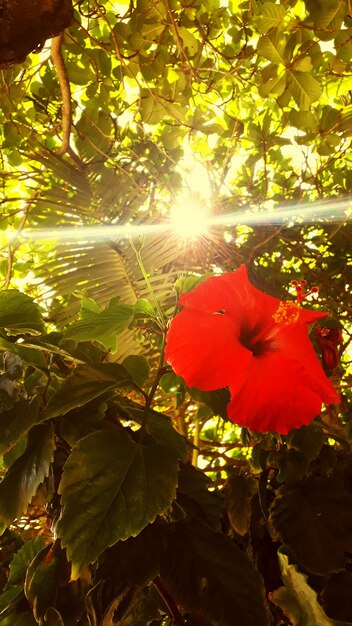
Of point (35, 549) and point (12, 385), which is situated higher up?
point (12, 385)

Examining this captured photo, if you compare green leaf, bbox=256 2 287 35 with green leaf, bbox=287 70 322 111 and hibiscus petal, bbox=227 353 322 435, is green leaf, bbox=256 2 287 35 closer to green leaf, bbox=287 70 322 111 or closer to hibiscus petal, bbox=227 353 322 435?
green leaf, bbox=287 70 322 111

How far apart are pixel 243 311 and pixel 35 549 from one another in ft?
1.68

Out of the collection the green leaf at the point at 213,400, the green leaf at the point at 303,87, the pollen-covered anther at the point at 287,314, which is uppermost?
the green leaf at the point at 303,87

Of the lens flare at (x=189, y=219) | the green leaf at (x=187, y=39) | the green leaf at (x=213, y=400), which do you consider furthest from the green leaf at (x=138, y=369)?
the green leaf at (x=187, y=39)

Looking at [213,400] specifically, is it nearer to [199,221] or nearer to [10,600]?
[10,600]

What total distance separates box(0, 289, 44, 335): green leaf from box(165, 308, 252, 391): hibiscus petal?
0.19m

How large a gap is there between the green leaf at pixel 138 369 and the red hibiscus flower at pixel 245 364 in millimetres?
193

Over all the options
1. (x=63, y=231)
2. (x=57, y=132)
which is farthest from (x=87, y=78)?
(x=63, y=231)

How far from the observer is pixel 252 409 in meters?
0.53

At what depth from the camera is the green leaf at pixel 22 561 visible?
0.73 m

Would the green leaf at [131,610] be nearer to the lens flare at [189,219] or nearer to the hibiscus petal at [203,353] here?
the hibiscus petal at [203,353]

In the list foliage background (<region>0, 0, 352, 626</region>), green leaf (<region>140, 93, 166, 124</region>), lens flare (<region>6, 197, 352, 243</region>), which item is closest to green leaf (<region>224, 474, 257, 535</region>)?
foliage background (<region>0, 0, 352, 626</region>)

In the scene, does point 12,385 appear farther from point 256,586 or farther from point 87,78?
point 87,78

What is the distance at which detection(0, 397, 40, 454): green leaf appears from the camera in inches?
21.0
